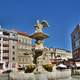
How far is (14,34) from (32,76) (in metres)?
88.1

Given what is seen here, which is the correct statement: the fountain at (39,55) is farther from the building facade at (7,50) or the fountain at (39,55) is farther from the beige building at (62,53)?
the beige building at (62,53)

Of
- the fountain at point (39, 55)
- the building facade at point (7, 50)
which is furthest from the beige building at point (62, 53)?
the fountain at point (39, 55)

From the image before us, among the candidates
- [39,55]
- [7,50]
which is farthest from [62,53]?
[39,55]

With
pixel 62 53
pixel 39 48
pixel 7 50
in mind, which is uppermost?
pixel 62 53

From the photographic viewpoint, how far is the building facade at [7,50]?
96662 millimetres

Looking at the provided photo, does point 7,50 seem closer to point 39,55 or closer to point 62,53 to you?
point 39,55

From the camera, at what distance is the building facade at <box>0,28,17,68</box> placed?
9666cm

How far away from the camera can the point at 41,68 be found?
1025 inches

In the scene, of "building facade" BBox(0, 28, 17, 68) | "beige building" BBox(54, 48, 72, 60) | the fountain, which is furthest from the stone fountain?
"beige building" BBox(54, 48, 72, 60)

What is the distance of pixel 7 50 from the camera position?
98.7 m

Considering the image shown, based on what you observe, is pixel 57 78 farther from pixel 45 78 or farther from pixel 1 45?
pixel 1 45

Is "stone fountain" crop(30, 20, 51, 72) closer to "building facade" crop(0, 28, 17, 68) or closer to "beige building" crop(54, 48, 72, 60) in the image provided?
"building facade" crop(0, 28, 17, 68)

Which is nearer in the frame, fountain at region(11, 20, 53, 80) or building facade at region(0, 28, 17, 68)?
fountain at region(11, 20, 53, 80)

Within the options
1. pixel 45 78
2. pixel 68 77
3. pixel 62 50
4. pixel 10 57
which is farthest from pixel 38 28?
pixel 62 50
